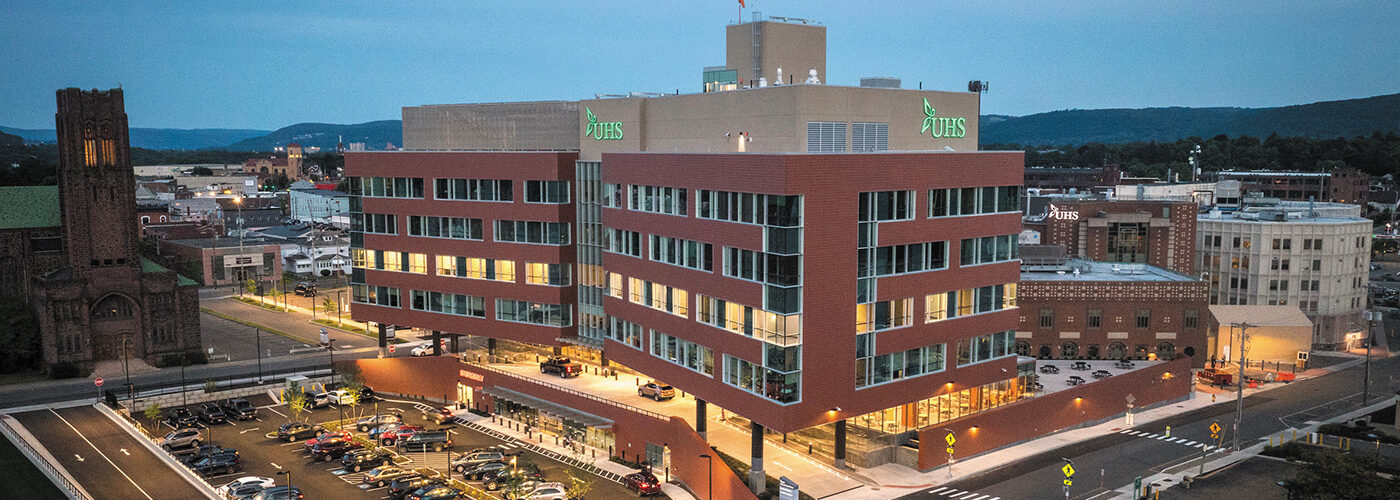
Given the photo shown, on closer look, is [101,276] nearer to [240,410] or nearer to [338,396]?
[240,410]

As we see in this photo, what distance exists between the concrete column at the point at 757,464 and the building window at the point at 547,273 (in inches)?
1128

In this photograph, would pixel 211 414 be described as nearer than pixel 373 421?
No

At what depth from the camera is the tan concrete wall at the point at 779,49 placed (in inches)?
2894

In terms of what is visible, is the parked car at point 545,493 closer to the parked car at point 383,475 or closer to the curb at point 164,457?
the parked car at point 383,475

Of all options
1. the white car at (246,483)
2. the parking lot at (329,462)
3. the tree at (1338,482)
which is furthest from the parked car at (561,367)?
the tree at (1338,482)

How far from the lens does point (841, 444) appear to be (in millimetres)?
66188

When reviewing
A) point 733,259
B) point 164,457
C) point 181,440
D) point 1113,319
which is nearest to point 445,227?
point 181,440

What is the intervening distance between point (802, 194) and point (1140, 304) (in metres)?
58.5

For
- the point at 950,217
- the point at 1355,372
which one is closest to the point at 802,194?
the point at 950,217

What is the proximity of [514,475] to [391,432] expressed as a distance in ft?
62.7

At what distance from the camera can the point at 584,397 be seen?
252ft

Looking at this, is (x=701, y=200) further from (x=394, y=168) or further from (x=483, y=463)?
(x=394, y=168)

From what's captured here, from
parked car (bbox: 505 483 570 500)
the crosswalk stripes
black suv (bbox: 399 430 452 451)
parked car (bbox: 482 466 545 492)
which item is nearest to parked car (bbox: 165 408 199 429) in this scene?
black suv (bbox: 399 430 452 451)

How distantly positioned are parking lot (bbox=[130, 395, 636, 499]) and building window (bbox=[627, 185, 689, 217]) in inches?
793
